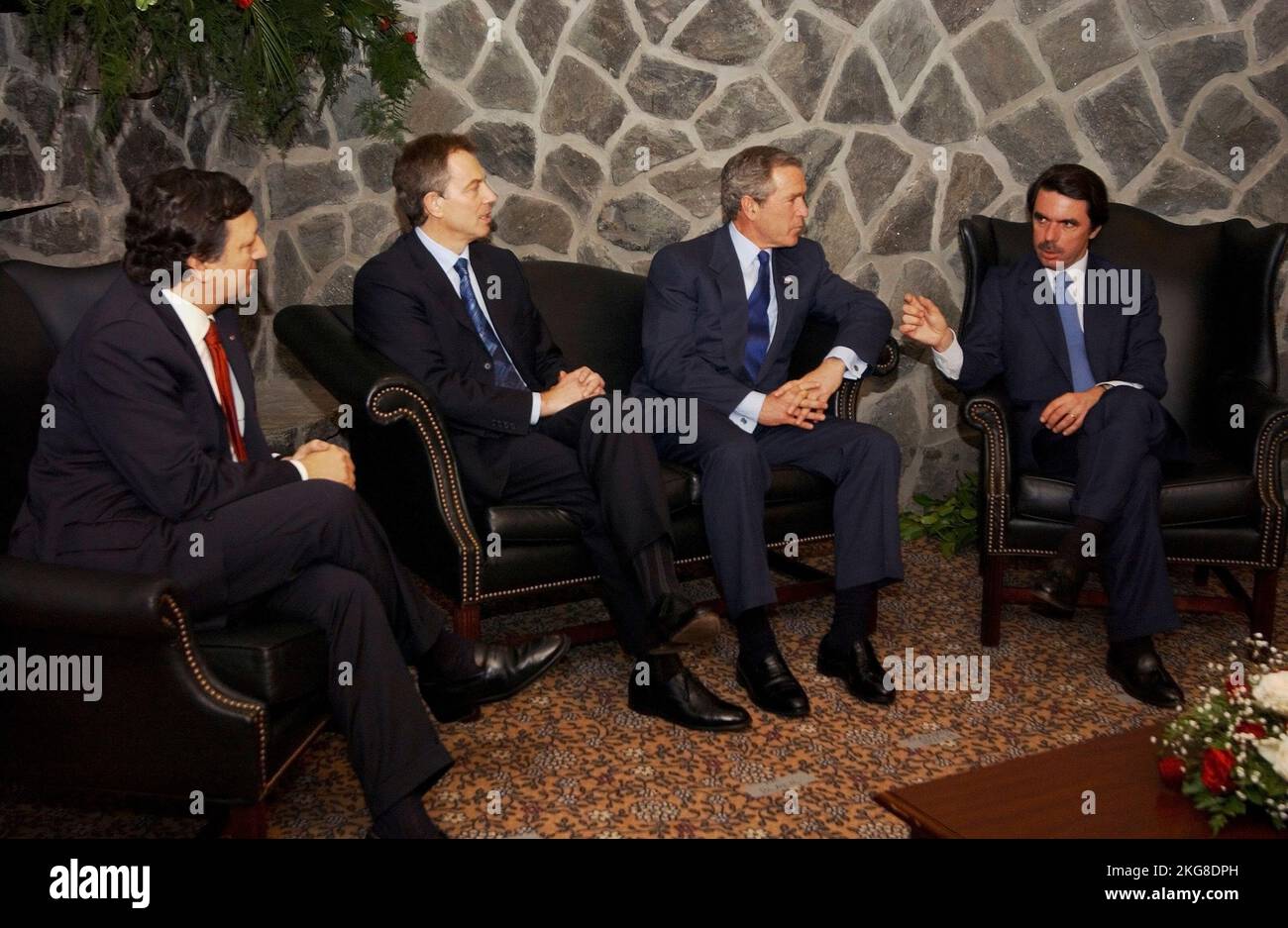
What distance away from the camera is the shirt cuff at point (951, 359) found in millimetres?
3469

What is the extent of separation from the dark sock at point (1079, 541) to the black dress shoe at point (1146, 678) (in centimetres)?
24

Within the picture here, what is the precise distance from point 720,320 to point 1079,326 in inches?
40.1

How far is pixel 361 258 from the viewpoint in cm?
409

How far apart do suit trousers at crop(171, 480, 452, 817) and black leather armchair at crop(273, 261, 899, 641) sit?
0.51m

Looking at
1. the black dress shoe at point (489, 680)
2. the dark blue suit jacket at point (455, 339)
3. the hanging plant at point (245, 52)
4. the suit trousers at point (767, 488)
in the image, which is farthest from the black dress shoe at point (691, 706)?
the hanging plant at point (245, 52)

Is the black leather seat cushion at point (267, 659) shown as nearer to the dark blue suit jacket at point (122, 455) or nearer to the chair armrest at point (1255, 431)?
the dark blue suit jacket at point (122, 455)

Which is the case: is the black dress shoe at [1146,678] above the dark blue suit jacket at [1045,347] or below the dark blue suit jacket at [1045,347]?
below

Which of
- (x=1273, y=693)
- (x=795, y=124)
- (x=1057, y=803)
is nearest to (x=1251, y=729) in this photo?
(x=1273, y=693)

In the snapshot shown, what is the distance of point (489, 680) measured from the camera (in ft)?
8.50

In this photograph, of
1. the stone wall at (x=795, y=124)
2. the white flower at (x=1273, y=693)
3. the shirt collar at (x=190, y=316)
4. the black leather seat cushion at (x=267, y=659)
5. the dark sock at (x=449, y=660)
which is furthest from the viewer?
the stone wall at (x=795, y=124)

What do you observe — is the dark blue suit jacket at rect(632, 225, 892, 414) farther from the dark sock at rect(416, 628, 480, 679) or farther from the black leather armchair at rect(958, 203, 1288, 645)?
the dark sock at rect(416, 628, 480, 679)

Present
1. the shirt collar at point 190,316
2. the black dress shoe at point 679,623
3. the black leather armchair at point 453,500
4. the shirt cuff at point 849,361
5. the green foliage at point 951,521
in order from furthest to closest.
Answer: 1. the green foliage at point 951,521
2. the shirt cuff at point 849,361
3. the black leather armchair at point 453,500
4. the black dress shoe at point 679,623
5. the shirt collar at point 190,316

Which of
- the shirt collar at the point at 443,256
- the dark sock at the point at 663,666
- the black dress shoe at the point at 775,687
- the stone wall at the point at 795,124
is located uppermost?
the stone wall at the point at 795,124

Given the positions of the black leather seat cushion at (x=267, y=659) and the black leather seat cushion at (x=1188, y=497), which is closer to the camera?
the black leather seat cushion at (x=267, y=659)
